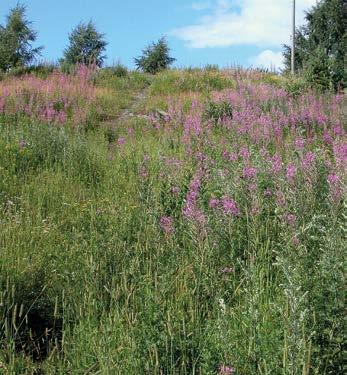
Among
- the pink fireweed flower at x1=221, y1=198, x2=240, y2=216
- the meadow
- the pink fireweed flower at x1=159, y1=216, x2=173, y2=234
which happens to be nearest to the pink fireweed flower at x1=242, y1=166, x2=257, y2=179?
the meadow

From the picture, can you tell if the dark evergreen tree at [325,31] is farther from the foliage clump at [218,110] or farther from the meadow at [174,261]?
the meadow at [174,261]

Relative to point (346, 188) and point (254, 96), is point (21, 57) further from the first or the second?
point (346, 188)

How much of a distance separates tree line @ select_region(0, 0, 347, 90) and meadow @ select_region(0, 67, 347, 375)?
347 inches

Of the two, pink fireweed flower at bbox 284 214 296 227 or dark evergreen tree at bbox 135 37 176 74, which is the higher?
dark evergreen tree at bbox 135 37 176 74

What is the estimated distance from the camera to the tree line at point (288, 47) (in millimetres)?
16391

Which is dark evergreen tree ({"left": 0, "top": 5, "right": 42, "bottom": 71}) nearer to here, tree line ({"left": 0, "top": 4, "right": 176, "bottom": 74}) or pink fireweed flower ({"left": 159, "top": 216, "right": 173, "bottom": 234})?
tree line ({"left": 0, "top": 4, "right": 176, "bottom": 74})

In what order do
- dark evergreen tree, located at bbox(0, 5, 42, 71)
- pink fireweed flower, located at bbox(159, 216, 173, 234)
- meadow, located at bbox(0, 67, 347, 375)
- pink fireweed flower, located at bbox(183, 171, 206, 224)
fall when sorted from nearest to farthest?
meadow, located at bbox(0, 67, 347, 375)
pink fireweed flower, located at bbox(183, 171, 206, 224)
pink fireweed flower, located at bbox(159, 216, 173, 234)
dark evergreen tree, located at bbox(0, 5, 42, 71)

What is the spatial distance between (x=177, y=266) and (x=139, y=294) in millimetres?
384

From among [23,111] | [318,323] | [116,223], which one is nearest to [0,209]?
[116,223]

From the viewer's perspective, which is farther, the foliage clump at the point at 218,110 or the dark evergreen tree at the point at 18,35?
the dark evergreen tree at the point at 18,35

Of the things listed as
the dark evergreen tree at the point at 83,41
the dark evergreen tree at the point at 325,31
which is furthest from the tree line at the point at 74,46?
the dark evergreen tree at the point at 325,31

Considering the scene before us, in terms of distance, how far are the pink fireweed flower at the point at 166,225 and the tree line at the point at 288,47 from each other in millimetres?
11320

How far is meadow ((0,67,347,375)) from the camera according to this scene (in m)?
2.60

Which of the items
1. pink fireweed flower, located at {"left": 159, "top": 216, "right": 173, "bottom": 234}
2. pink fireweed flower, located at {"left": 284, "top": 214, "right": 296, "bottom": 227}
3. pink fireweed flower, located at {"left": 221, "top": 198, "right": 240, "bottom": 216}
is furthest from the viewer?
pink fireweed flower, located at {"left": 159, "top": 216, "right": 173, "bottom": 234}
